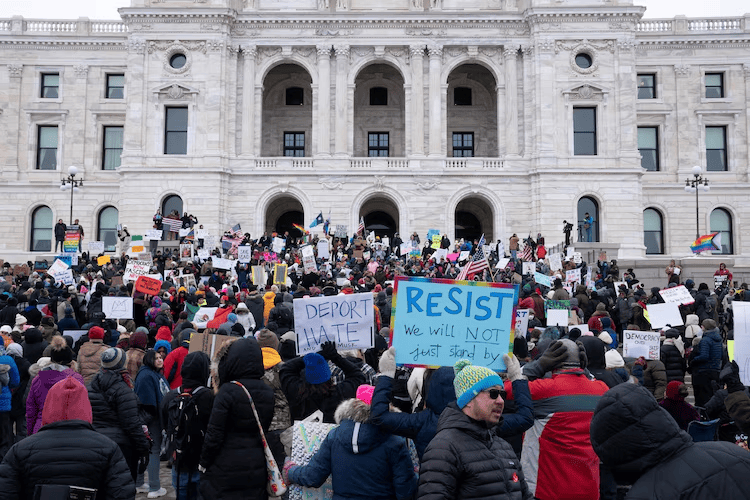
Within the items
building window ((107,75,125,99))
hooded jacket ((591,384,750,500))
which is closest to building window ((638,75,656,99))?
building window ((107,75,125,99))

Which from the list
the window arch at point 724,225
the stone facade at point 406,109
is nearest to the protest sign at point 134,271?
the stone facade at point 406,109

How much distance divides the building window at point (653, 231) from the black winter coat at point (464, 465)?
4218 cm

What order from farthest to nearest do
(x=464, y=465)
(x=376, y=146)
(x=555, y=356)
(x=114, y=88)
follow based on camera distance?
(x=114, y=88), (x=376, y=146), (x=555, y=356), (x=464, y=465)

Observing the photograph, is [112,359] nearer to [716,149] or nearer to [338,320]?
[338,320]

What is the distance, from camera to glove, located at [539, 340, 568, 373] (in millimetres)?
6145

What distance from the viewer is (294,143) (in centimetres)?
4325

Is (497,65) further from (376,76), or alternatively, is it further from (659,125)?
(659,125)

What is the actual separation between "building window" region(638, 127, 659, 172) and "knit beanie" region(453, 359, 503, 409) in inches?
1694

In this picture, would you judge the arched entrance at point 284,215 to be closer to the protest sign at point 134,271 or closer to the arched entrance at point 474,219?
the arched entrance at point 474,219

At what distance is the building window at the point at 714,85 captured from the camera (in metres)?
44.0

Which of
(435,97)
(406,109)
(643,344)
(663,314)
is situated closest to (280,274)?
(663,314)

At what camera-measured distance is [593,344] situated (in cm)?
687

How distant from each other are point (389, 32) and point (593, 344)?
113ft

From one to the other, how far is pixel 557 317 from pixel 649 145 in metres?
33.5
